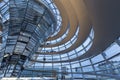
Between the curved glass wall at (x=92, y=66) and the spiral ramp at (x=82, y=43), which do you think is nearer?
the spiral ramp at (x=82, y=43)

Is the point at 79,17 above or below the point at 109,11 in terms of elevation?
above

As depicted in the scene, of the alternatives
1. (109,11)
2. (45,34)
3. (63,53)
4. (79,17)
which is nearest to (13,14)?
(45,34)

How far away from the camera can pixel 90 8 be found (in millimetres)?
16375

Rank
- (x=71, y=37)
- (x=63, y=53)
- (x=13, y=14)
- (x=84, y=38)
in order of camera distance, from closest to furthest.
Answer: (x=13, y=14)
(x=84, y=38)
(x=71, y=37)
(x=63, y=53)

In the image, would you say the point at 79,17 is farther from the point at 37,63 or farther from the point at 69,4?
the point at 37,63

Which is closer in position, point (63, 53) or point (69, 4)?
point (69, 4)

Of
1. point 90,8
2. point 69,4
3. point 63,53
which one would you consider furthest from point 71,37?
point 90,8

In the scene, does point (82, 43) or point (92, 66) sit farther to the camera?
point (82, 43)

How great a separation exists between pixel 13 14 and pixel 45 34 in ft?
13.2

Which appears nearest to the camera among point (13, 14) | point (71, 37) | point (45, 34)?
point (13, 14)

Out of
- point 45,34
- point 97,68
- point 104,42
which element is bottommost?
point 97,68

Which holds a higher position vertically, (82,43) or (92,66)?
(82,43)

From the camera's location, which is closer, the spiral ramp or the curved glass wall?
the spiral ramp

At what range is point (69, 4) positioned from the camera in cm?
2056
